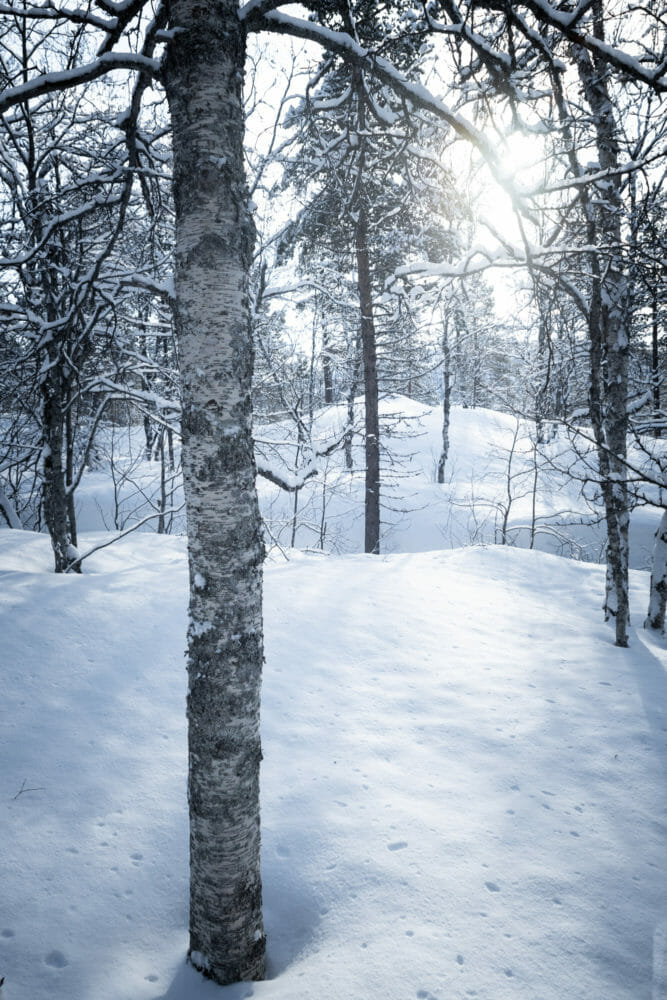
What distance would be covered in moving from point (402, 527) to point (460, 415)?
13.6 m

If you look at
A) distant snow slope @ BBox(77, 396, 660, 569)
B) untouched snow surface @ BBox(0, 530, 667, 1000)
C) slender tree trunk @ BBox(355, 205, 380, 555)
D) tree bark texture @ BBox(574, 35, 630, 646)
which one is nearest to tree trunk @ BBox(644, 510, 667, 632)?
untouched snow surface @ BBox(0, 530, 667, 1000)

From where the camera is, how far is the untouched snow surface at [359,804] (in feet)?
7.38

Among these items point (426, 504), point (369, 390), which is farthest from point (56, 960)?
point (426, 504)

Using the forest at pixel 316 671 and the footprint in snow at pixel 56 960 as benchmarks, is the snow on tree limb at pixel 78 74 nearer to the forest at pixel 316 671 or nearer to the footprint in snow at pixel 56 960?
the forest at pixel 316 671

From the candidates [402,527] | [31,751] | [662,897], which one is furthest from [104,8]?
[402,527]

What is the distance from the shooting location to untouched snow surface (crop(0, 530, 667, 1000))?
7.38ft

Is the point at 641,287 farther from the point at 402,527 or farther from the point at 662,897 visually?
the point at 402,527

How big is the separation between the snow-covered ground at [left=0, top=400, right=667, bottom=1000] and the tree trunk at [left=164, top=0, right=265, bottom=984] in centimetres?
52

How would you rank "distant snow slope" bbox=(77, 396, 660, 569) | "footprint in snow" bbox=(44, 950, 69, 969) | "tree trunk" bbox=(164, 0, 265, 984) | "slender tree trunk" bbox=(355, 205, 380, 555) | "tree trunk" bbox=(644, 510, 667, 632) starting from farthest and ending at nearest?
"distant snow slope" bbox=(77, 396, 660, 569) → "slender tree trunk" bbox=(355, 205, 380, 555) → "tree trunk" bbox=(644, 510, 667, 632) → "footprint in snow" bbox=(44, 950, 69, 969) → "tree trunk" bbox=(164, 0, 265, 984)

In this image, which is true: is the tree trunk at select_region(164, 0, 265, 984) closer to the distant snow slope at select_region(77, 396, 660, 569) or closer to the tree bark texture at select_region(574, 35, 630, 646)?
the tree bark texture at select_region(574, 35, 630, 646)

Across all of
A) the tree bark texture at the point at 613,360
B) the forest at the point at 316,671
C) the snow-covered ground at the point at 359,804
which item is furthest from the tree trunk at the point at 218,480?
the tree bark texture at the point at 613,360

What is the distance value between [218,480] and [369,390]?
9.76 m

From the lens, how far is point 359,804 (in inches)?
126

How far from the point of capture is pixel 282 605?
606 centimetres
